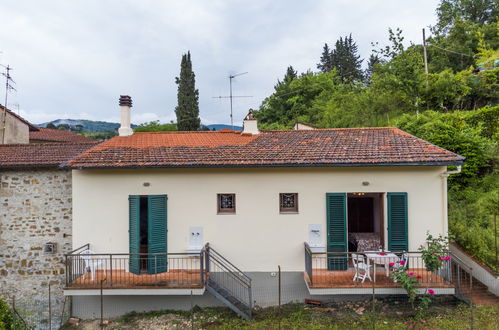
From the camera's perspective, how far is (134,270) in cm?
912

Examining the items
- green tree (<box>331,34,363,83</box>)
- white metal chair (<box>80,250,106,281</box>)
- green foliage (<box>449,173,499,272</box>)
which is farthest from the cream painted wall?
green tree (<box>331,34,363,83</box>)

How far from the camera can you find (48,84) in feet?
61.4

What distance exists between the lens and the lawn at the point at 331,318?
779 cm

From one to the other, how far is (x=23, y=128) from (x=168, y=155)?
570 inches

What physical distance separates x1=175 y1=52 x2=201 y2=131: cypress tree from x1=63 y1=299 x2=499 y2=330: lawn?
26009mm

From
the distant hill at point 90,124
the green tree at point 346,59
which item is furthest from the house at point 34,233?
the green tree at point 346,59

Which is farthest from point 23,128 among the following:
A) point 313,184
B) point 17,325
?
point 313,184

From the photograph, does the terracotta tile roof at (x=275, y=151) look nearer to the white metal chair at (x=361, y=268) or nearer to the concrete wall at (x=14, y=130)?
the white metal chair at (x=361, y=268)

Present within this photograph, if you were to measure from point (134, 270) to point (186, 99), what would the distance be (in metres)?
27.1

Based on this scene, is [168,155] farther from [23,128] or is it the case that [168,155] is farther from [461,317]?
[23,128]

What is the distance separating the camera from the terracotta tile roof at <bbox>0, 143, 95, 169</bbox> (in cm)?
1031

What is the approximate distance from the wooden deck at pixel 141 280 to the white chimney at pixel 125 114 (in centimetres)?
589

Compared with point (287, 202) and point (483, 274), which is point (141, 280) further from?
point (483, 274)

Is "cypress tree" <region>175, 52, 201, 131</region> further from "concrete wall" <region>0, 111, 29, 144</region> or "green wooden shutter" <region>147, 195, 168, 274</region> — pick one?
"green wooden shutter" <region>147, 195, 168, 274</region>
